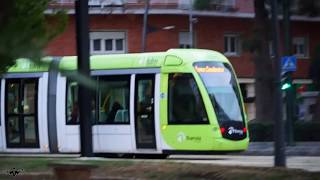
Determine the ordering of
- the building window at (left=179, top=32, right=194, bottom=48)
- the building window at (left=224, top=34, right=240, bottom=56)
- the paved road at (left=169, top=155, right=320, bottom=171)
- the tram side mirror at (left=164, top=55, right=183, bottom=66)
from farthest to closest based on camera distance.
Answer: the building window at (left=224, top=34, right=240, bottom=56) < the building window at (left=179, top=32, right=194, bottom=48) < the tram side mirror at (left=164, top=55, right=183, bottom=66) < the paved road at (left=169, top=155, right=320, bottom=171)

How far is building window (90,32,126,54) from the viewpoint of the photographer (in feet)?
133

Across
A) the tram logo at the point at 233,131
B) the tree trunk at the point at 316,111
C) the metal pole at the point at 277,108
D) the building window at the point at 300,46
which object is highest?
the building window at the point at 300,46

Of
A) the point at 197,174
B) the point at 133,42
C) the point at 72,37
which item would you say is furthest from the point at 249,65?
the point at 197,174

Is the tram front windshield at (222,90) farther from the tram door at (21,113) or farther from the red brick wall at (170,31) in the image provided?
the red brick wall at (170,31)

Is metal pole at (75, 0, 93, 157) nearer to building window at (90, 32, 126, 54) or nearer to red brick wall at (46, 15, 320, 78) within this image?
red brick wall at (46, 15, 320, 78)

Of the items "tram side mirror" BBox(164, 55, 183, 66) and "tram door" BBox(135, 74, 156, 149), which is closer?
"tram side mirror" BBox(164, 55, 183, 66)

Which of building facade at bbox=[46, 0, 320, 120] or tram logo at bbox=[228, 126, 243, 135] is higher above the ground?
building facade at bbox=[46, 0, 320, 120]

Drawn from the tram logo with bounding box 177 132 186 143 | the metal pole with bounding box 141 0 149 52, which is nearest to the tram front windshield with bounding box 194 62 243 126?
the tram logo with bounding box 177 132 186 143

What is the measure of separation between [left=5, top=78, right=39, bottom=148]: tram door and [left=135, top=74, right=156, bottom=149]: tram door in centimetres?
327

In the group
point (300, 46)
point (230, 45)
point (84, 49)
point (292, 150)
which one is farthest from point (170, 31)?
point (84, 49)

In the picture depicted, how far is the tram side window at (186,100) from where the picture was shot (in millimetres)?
18234

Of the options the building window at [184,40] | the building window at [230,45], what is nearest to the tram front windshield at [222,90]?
the building window at [184,40]

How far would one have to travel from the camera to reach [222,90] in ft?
61.4

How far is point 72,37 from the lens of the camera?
40.3 meters
